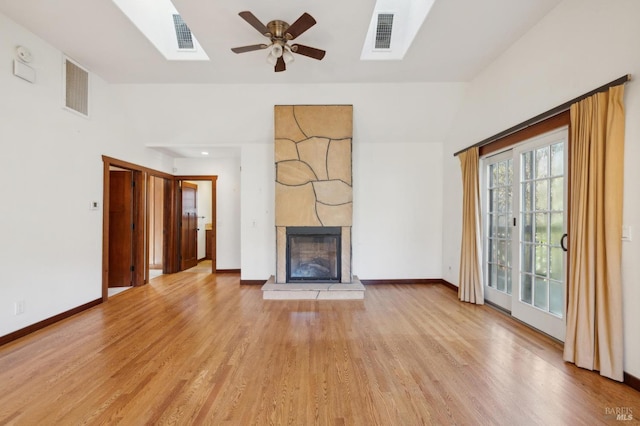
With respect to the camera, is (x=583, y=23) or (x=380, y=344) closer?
(x=583, y=23)

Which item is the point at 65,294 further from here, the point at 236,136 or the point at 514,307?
the point at 514,307

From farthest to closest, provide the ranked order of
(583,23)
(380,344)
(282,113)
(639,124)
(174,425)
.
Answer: (282,113)
(380,344)
(583,23)
(639,124)
(174,425)

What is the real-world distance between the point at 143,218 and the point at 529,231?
5.78 meters

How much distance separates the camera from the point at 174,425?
5.25 ft

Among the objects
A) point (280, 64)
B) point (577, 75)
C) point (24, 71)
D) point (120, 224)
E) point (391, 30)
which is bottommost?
point (120, 224)

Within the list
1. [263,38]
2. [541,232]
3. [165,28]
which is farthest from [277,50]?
[541,232]

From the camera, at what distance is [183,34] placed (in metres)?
3.33

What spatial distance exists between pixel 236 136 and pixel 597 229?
4.69 meters

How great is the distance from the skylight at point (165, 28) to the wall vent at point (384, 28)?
213 centimetres

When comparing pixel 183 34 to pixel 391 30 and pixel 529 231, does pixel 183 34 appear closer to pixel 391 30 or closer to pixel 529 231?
pixel 391 30

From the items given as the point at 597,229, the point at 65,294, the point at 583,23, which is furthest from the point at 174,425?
the point at 583,23

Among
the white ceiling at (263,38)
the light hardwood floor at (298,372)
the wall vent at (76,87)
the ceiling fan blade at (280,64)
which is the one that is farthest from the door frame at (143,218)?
the ceiling fan blade at (280,64)

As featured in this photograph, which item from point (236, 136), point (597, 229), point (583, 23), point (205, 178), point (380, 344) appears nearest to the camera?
point (597, 229)

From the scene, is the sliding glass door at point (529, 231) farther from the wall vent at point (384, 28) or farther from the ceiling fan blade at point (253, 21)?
the ceiling fan blade at point (253, 21)
